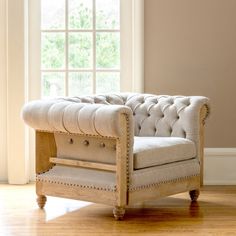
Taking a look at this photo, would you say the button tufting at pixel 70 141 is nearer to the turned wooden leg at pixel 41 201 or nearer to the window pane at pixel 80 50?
the turned wooden leg at pixel 41 201

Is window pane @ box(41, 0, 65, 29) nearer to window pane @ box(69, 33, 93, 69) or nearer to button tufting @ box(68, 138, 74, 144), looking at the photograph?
window pane @ box(69, 33, 93, 69)

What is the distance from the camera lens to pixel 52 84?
6.33m

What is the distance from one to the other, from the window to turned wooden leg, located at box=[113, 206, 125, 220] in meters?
1.75

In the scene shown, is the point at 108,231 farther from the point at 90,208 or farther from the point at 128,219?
the point at 90,208

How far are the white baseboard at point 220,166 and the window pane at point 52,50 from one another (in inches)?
58.4

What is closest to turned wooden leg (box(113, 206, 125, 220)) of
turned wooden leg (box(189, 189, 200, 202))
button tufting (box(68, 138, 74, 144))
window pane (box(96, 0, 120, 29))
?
button tufting (box(68, 138, 74, 144))

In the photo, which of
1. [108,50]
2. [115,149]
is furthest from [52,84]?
[115,149]

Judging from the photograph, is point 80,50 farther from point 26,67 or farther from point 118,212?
point 118,212

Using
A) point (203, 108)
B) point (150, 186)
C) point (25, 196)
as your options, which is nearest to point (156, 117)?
point (203, 108)

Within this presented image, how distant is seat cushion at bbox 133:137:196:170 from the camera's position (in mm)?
4852

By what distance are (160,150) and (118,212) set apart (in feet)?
1.73

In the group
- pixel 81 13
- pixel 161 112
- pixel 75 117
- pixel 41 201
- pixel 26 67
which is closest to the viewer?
pixel 75 117

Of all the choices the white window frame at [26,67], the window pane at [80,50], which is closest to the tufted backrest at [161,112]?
the white window frame at [26,67]

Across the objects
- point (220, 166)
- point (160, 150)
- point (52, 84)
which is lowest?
point (220, 166)
